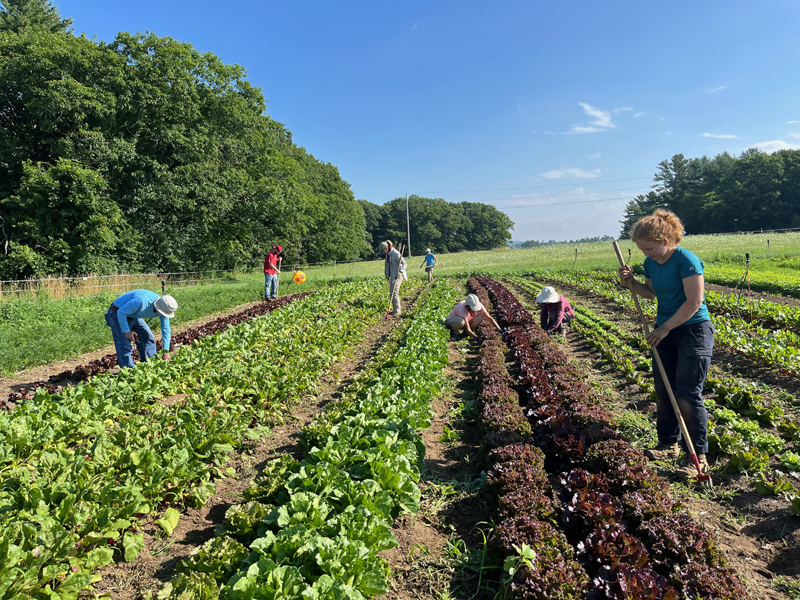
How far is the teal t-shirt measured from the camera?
4.00 meters

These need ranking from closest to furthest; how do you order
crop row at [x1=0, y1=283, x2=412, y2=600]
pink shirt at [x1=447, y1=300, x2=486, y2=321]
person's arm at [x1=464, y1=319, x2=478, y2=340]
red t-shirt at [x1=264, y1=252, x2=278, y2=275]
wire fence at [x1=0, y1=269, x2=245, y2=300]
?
1. crop row at [x1=0, y1=283, x2=412, y2=600]
2. person's arm at [x1=464, y1=319, x2=478, y2=340]
3. pink shirt at [x1=447, y1=300, x2=486, y2=321]
4. wire fence at [x1=0, y1=269, x2=245, y2=300]
5. red t-shirt at [x1=264, y1=252, x2=278, y2=275]

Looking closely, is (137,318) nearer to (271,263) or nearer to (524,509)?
(524,509)

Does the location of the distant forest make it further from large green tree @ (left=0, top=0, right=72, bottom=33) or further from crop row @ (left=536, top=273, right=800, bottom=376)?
crop row @ (left=536, top=273, right=800, bottom=376)

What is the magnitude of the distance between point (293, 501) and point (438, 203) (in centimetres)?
10968

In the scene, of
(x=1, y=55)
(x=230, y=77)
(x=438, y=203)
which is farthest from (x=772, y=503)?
(x=438, y=203)

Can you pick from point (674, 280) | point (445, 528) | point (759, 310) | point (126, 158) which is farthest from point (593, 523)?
point (126, 158)

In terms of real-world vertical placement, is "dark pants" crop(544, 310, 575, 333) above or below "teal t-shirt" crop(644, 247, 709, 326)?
below

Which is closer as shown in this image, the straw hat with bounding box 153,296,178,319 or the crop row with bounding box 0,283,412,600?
the crop row with bounding box 0,283,412,600

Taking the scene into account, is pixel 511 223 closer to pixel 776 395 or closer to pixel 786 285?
pixel 786 285

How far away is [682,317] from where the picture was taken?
3.97 metres

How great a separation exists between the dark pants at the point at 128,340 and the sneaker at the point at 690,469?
8.04 m

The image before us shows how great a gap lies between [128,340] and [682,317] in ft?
26.3

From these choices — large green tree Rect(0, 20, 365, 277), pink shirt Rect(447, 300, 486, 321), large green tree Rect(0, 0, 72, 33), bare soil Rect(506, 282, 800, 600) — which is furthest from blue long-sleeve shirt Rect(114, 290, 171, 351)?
large green tree Rect(0, 0, 72, 33)

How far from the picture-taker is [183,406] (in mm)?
5617
